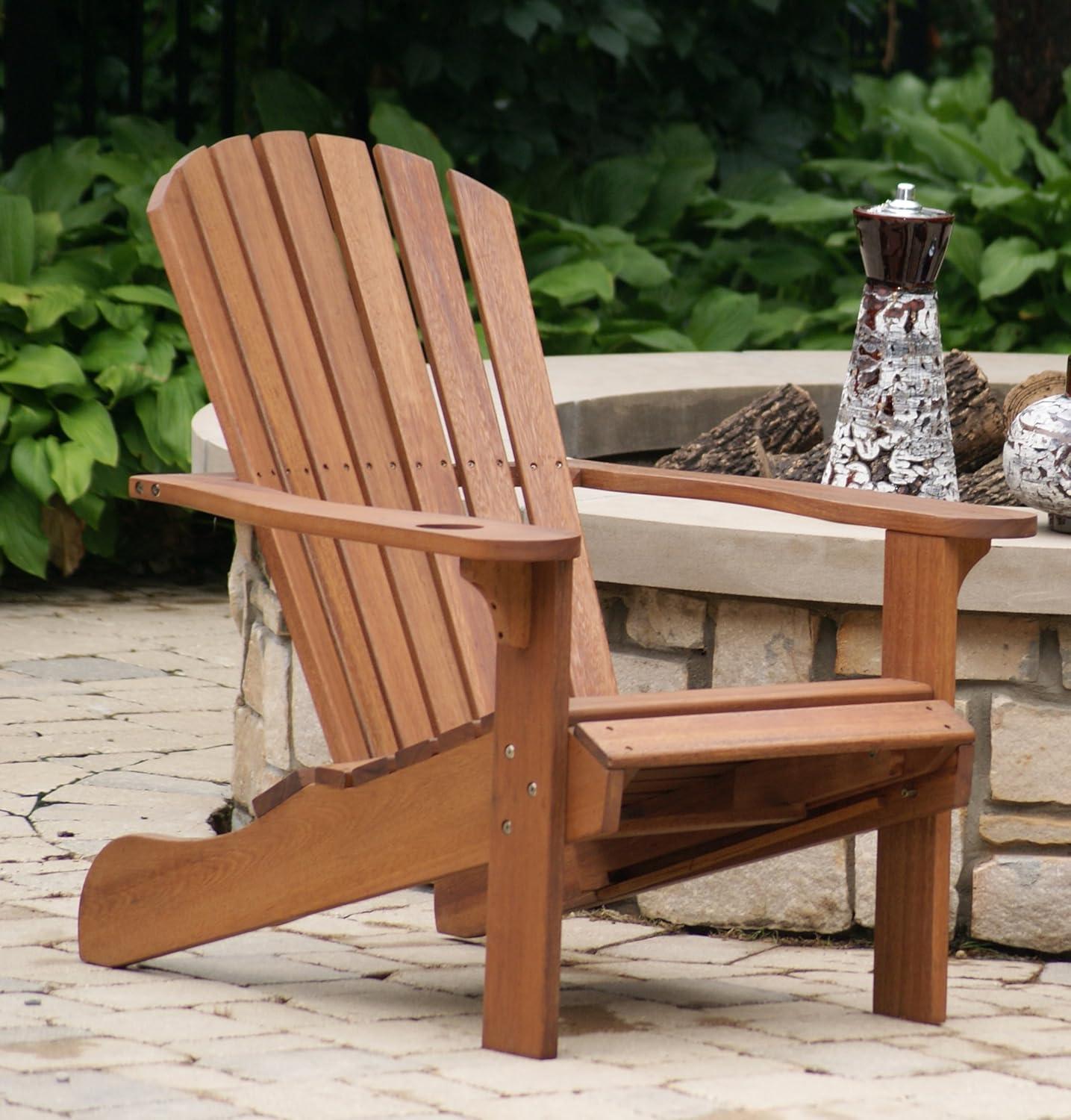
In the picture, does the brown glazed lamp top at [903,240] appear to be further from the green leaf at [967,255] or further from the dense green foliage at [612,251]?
the green leaf at [967,255]

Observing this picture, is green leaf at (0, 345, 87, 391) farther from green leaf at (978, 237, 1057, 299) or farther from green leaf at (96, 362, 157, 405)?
green leaf at (978, 237, 1057, 299)

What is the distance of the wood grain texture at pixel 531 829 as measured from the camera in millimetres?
2211

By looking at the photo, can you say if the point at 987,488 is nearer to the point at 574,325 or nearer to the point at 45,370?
the point at 574,325

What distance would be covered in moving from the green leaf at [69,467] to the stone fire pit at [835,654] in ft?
8.33

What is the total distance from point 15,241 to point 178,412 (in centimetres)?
77

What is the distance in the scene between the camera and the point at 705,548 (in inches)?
115

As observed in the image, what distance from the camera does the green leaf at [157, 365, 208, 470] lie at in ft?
18.2

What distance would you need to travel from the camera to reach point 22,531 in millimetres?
5512

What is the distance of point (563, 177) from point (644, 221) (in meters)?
0.35

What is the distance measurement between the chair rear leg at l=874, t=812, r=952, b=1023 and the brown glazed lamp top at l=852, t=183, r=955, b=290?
112 cm

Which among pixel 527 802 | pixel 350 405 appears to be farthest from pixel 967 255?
pixel 527 802

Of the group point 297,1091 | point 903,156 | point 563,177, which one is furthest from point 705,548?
point 903,156

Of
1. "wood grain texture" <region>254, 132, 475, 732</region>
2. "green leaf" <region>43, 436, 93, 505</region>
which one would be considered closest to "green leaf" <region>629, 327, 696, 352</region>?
"green leaf" <region>43, 436, 93, 505</region>

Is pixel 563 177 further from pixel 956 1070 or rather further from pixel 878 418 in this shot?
pixel 956 1070
